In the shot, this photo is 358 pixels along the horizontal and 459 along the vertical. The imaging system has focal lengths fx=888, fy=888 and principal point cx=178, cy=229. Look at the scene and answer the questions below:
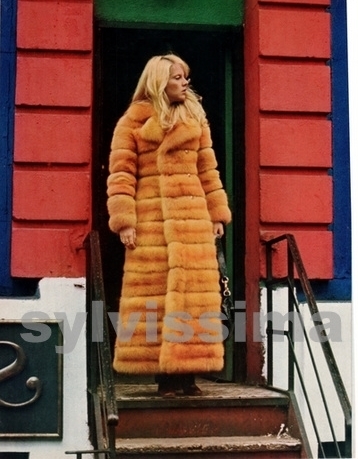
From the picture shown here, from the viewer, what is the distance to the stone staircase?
4953 mm

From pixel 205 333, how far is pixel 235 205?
1218mm

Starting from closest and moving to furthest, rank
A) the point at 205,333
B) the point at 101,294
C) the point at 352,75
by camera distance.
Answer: the point at 101,294
the point at 205,333
the point at 352,75

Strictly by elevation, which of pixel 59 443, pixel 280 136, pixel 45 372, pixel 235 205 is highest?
pixel 280 136

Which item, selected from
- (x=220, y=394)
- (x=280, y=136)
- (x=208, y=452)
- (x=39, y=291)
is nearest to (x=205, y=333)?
(x=220, y=394)

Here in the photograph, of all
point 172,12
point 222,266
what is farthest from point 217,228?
point 172,12

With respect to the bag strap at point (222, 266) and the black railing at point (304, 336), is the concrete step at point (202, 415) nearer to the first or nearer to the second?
the black railing at point (304, 336)

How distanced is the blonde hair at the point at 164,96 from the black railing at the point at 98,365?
0.91 m

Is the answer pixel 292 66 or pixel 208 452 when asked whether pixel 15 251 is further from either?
pixel 292 66

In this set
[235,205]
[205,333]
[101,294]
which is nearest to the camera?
[101,294]

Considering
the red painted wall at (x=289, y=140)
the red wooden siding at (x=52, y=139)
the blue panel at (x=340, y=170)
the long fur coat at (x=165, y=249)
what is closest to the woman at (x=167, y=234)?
the long fur coat at (x=165, y=249)

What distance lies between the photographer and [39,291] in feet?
18.4

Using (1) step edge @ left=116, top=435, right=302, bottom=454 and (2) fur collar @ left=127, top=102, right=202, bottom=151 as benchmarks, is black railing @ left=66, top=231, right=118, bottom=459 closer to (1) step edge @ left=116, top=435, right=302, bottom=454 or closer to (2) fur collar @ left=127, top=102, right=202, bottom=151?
(1) step edge @ left=116, top=435, right=302, bottom=454

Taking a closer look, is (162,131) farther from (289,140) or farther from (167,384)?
(167,384)

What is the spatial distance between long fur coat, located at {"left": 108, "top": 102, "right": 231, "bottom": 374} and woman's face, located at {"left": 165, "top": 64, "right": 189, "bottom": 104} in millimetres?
161
